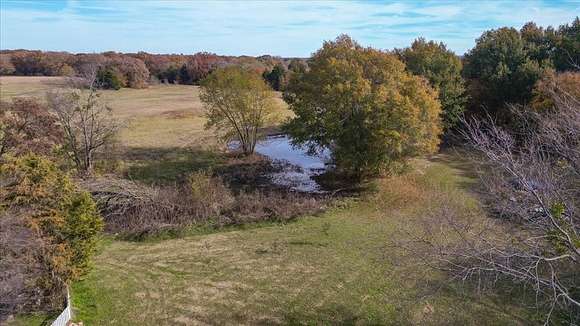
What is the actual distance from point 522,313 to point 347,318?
4.77 m

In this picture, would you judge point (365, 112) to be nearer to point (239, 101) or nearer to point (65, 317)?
point (239, 101)

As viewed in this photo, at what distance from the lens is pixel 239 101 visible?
110ft

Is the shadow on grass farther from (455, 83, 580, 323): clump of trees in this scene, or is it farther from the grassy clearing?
(455, 83, 580, 323): clump of trees

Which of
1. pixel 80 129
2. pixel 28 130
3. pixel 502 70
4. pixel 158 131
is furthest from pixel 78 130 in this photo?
pixel 502 70

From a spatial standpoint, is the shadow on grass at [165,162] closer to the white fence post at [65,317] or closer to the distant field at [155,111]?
the distant field at [155,111]

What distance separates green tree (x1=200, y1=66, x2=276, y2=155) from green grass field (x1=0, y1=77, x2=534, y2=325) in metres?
11.7

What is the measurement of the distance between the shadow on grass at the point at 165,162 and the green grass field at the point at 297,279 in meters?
8.75

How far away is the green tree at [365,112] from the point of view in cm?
2534

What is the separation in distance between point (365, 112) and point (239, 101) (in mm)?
11022

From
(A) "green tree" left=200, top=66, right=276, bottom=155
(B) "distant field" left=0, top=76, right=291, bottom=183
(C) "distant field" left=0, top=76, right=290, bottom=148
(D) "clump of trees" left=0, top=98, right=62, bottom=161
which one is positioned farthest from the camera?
→ (C) "distant field" left=0, top=76, right=290, bottom=148

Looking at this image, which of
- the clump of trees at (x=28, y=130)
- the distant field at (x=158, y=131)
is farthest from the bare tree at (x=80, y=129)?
the distant field at (x=158, y=131)

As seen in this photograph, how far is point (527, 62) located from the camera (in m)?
35.6

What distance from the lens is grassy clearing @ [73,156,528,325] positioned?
13516 millimetres

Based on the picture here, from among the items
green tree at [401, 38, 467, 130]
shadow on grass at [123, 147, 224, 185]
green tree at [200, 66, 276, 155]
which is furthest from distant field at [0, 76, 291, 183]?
green tree at [401, 38, 467, 130]
